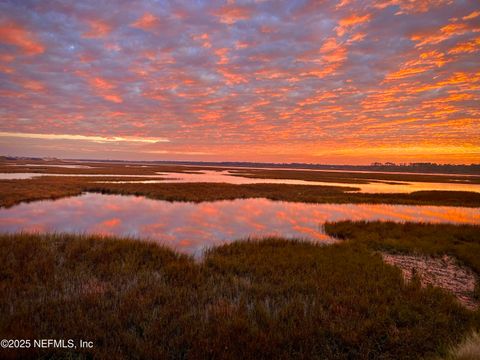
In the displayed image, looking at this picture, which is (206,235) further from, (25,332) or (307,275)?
(25,332)

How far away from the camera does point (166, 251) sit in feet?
38.5

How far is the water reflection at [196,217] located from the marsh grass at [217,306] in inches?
171

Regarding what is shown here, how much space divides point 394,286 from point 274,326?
17.2 ft

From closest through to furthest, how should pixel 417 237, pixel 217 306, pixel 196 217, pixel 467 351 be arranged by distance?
pixel 467 351 < pixel 217 306 < pixel 417 237 < pixel 196 217

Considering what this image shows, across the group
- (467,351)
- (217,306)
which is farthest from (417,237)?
(217,306)

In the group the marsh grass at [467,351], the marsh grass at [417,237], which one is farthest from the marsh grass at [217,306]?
the marsh grass at [417,237]

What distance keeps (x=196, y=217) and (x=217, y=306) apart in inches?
597

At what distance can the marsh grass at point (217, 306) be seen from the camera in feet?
18.2

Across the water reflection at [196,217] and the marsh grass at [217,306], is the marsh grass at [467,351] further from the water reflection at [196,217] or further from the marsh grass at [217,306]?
the water reflection at [196,217]

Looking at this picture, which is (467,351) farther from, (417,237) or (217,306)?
(417,237)

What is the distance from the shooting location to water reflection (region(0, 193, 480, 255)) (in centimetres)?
1652

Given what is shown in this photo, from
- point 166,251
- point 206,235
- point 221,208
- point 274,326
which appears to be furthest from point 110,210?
point 274,326

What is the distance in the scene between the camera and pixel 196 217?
21.8 metres

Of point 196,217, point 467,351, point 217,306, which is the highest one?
point 467,351
